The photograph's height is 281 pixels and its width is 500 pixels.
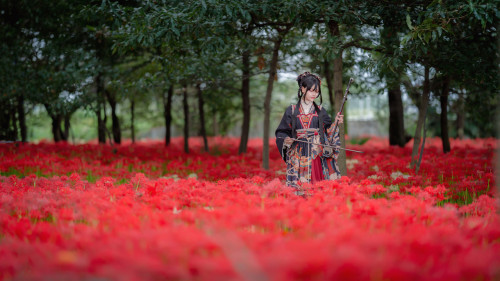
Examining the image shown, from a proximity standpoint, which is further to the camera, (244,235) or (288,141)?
(288,141)

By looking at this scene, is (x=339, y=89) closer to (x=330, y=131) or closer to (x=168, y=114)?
(x=330, y=131)

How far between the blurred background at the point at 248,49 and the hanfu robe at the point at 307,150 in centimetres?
132

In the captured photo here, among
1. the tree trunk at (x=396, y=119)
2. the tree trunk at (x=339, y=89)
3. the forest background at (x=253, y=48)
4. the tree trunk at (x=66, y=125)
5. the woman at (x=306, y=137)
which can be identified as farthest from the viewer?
the tree trunk at (x=66, y=125)

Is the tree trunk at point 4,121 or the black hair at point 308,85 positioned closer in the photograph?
the black hair at point 308,85

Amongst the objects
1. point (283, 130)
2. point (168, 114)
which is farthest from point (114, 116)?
point (283, 130)

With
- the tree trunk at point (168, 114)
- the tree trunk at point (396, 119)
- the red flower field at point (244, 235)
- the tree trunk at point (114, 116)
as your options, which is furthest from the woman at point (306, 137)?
the tree trunk at point (114, 116)

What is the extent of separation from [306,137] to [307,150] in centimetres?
15

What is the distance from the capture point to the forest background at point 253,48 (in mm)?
5695

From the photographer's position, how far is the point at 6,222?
313 centimetres

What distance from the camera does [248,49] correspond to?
345 inches

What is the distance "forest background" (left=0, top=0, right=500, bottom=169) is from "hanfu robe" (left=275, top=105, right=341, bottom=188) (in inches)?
50.9

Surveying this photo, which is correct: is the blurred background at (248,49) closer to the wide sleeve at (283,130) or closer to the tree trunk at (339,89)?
the tree trunk at (339,89)

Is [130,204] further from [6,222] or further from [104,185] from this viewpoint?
[104,185]

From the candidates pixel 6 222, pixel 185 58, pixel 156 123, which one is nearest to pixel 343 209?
pixel 6 222
